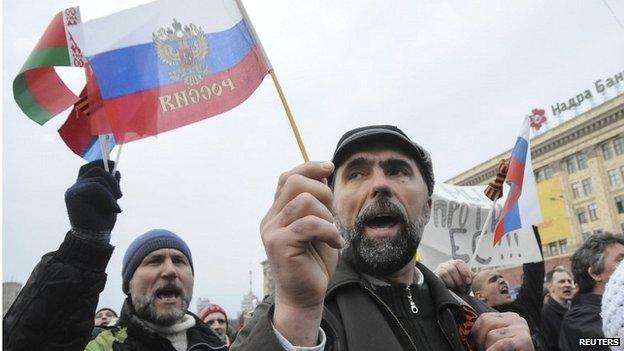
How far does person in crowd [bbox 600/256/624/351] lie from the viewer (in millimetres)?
1414

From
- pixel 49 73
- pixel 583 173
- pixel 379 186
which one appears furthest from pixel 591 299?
pixel 583 173

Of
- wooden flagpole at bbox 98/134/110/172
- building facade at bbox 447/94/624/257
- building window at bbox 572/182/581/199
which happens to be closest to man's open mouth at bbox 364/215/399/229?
wooden flagpole at bbox 98/134/110/172

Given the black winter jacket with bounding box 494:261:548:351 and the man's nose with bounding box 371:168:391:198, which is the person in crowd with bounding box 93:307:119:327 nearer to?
the black winter jacket with bounding box 494:261:548:351

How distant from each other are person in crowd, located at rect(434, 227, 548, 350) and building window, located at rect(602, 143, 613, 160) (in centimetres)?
4282

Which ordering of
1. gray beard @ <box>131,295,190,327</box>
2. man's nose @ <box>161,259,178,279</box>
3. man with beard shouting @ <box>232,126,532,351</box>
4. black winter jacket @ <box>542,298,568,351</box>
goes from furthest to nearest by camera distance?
1. black winter jacket @ <box>542,298,568,351</box>
2. man's nose @ <box>161,259,178,279</box>
3. gray beard @ <box>131,295,190,327</box>
4. man with beard shouting @ <box>232,126,532,351</box>

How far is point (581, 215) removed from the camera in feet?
141

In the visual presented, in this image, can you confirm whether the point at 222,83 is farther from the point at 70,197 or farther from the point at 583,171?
the point at 583,171

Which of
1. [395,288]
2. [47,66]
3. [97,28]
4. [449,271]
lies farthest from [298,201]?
[47,66]

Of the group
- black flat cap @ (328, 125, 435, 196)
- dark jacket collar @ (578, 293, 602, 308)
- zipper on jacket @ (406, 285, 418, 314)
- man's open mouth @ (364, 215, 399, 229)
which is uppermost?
black flat cap @ (328, 125, 435, 196)

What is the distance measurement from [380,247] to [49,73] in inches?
69.4

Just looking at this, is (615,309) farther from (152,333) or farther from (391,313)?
(152,333)

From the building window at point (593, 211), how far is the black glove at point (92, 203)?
155 feet

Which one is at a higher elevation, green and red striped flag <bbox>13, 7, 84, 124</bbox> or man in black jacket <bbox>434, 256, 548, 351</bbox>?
green and red striped flag <bbox>13, 7, 84, 124</bbox>
